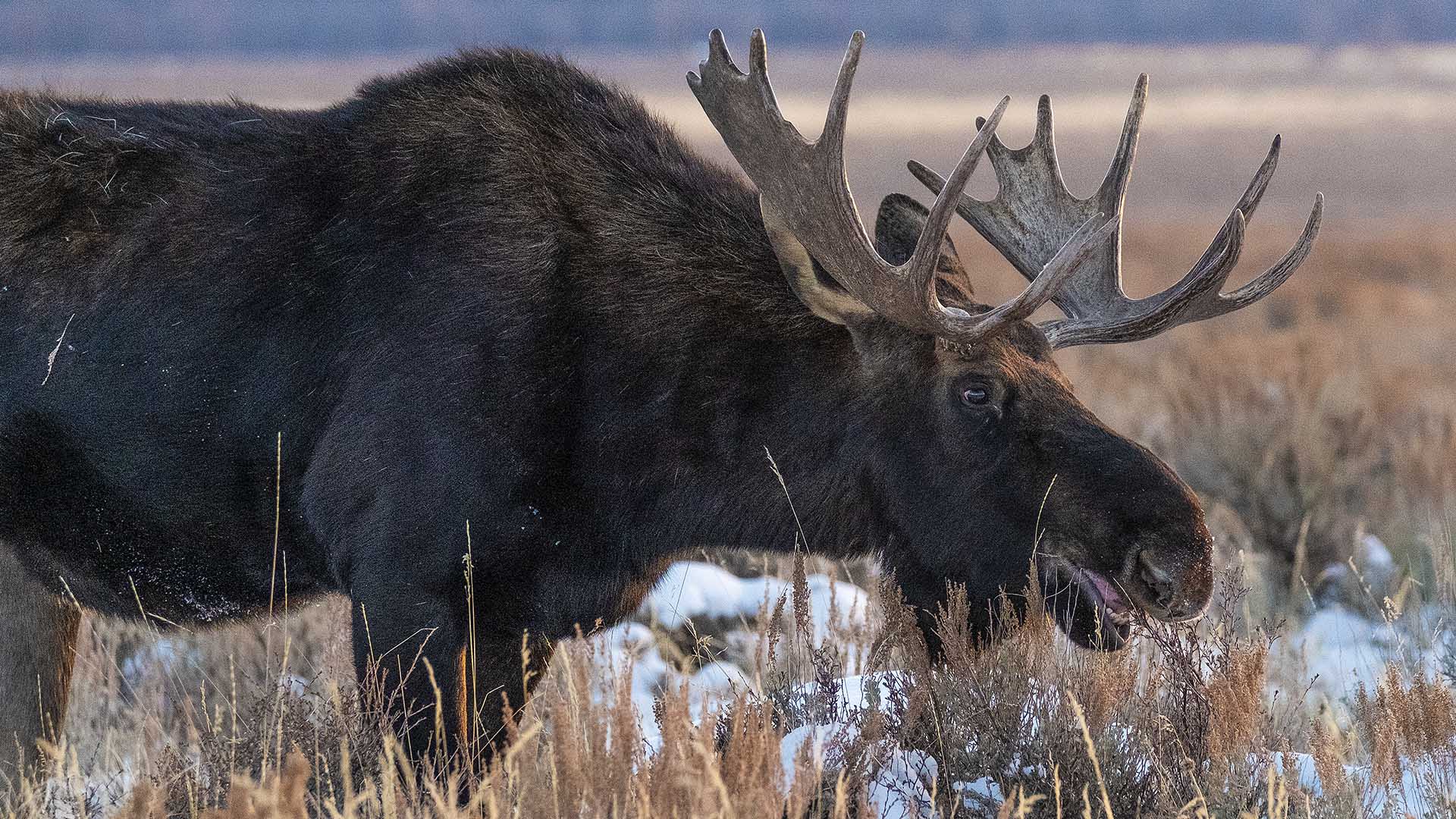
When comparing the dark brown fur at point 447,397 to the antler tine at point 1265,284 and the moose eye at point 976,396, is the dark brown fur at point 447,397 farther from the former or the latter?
the antler tine at point 1265,284

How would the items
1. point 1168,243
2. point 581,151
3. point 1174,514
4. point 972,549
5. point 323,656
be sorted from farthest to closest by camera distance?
point 1168,243, point 323,656, point 581,151, point 972,549, point 1174,514

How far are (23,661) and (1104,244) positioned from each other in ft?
11.9

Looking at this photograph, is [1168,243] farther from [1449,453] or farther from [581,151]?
[581,151]

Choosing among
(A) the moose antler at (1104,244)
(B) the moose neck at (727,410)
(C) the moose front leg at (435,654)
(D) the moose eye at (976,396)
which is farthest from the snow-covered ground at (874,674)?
(A) the moose antler at (1104,244)

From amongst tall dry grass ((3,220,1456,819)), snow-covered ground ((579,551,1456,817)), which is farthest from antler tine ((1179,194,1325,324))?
snow-covered ground ((579,551,1456,817))

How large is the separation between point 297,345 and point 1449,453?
8.48 metres

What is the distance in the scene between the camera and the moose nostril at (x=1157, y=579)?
4.03 meters

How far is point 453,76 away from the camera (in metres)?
4.75

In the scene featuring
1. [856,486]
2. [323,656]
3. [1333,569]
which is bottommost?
[323,656]

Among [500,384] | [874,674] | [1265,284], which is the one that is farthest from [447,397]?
[1265,284]

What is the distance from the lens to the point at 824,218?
4.27m

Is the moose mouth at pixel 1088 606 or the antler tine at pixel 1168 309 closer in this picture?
the moose mouth at pixel 1088 606

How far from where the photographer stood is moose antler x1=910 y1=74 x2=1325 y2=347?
4473 millimetres

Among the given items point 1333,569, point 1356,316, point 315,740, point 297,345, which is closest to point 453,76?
point 297,345
